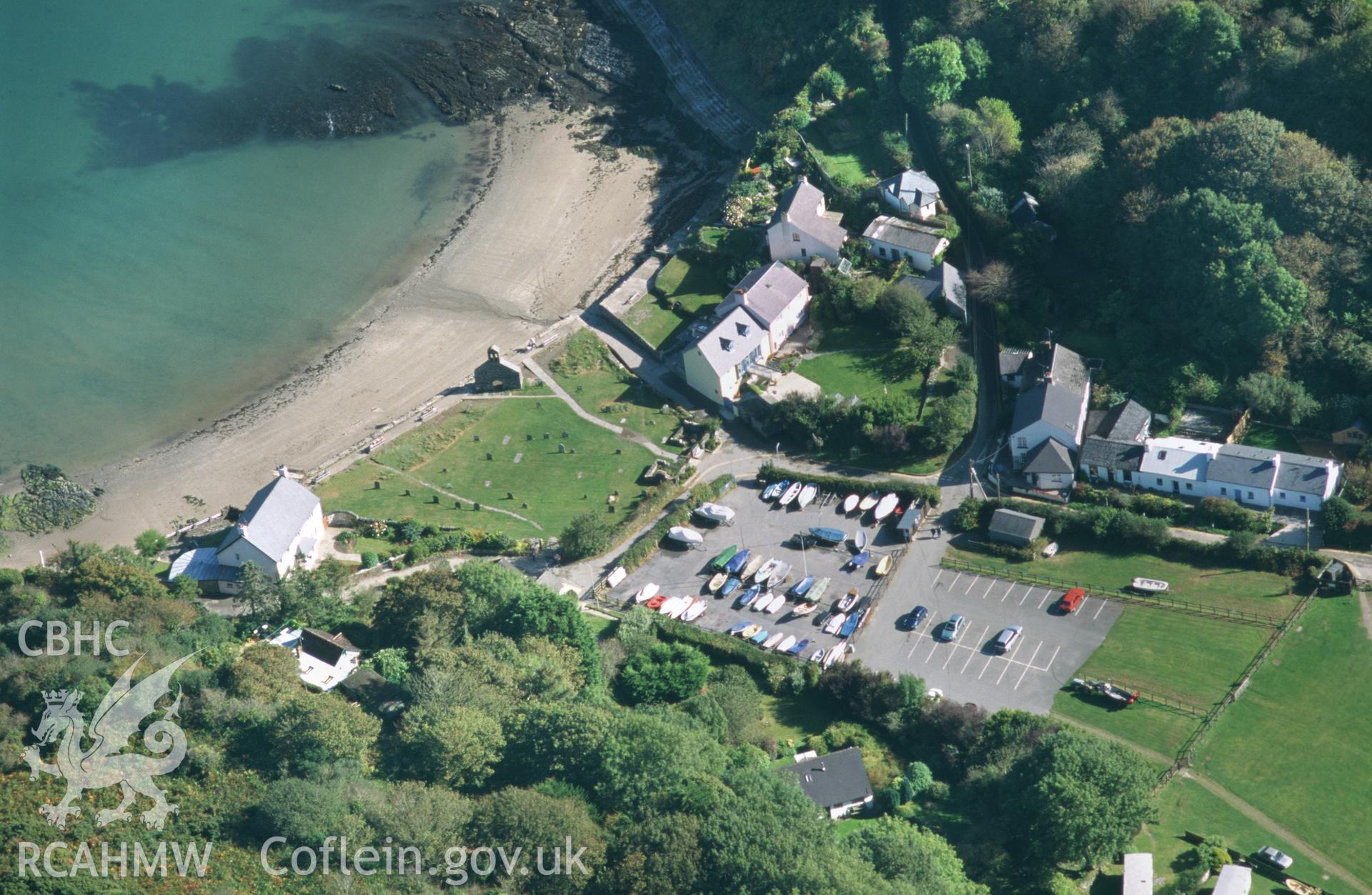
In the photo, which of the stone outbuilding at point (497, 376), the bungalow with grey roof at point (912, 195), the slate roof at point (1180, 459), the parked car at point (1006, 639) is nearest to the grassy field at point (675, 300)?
the stone outbuilding at point (497, 376)

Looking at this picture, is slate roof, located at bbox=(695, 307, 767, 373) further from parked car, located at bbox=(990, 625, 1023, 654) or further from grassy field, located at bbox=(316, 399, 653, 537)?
parked car, located at bbox=(990, 625, 1023, 654)

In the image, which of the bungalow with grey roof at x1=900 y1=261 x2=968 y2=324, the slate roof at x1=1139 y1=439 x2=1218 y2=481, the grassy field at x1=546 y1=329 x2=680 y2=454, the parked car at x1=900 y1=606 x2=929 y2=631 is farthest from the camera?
the bungalow with grey roof at x1=900 y1=261 x2=968 y2=324

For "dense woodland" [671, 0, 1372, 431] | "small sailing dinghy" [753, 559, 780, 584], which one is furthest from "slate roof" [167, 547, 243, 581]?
"dense woodland" [671, 0, 1372, 431]

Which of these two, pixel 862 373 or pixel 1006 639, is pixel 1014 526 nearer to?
pixel 1006 639

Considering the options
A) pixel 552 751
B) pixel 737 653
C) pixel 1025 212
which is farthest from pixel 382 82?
pixel 552 751

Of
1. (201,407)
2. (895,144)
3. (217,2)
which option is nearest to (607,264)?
(895,144)
